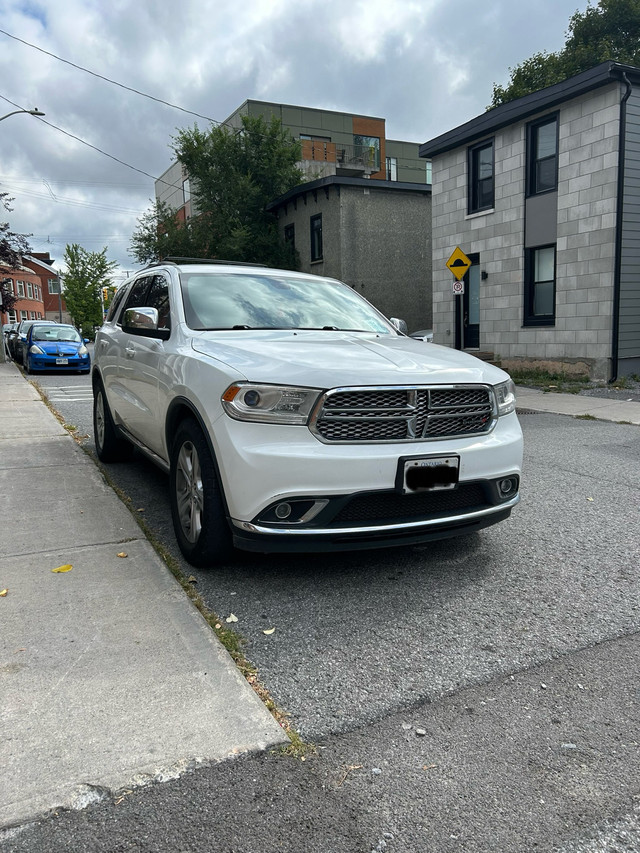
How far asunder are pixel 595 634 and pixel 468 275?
54.1 ft

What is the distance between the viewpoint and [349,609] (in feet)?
11.1

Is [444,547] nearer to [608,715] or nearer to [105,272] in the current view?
[608,715]

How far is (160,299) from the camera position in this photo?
5.07m

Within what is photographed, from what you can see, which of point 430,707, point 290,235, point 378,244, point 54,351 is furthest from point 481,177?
point 430,707

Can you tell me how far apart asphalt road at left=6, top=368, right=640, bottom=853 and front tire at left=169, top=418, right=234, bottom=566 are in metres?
0.19

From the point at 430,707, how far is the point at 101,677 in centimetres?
130

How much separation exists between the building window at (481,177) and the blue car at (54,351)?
1182 cm

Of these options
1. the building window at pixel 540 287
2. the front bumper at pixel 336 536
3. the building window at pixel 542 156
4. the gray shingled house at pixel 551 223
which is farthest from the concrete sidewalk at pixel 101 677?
the building window at pixel 542 156

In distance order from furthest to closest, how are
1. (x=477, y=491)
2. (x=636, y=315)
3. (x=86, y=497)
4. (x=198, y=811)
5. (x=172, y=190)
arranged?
(x=172, y=190) → (x=636, y=315) → (x=86, y=497) → (x=477, y=491) → (x=198, y=811)

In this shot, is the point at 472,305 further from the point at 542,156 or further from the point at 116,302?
the point at 116,302

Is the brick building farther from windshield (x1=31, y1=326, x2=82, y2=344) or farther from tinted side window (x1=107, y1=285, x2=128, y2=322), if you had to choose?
tinted side window (x1=107, y1=285, x2=128, y2=322)

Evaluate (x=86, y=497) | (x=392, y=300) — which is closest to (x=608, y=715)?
(x=86, y=497)

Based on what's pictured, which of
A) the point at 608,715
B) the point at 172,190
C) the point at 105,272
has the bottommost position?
the point at 608,715

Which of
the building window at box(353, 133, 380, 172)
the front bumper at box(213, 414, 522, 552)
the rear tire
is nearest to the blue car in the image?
the rear tire
